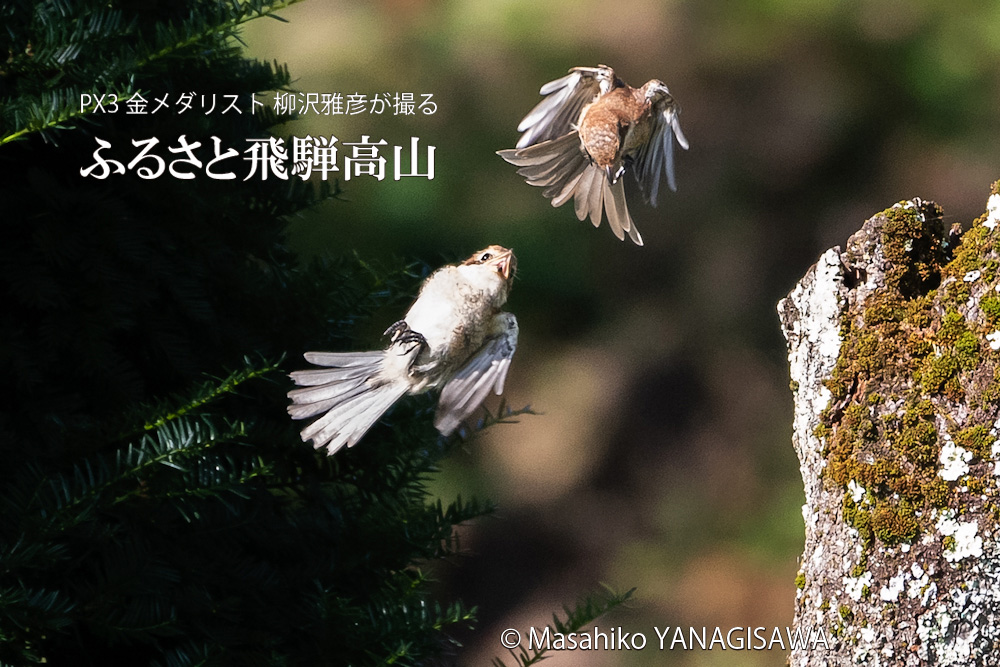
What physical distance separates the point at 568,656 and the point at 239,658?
5.56 ft

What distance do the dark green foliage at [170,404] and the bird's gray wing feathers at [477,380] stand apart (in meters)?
0.20

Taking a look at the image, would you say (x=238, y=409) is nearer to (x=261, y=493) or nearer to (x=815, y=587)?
(x=261, y=493)

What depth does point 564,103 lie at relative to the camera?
860 millimetres

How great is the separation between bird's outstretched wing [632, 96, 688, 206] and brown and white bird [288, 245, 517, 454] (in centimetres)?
19

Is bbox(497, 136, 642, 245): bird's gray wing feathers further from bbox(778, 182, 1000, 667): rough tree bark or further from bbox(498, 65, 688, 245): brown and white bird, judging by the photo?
bbox(778, 182, 1000, 667): rough tree bark

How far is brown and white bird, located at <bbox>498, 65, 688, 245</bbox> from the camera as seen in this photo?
0.81 m

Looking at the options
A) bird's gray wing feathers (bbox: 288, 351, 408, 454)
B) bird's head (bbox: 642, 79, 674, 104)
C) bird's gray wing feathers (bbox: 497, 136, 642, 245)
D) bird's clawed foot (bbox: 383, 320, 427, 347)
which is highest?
bird's head (bbox: 642, 79, 674, 104)

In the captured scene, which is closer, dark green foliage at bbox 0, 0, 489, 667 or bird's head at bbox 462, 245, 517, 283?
bird's head at bbox 462, 245, 517, 283

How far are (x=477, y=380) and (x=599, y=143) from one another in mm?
221

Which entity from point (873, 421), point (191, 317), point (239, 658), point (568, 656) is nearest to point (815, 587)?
point (873, 421)

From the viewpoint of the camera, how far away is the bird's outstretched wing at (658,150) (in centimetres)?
86

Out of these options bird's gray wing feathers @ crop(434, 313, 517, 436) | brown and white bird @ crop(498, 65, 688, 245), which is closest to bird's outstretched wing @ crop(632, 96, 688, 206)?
A: brown and white bird @ crop(498, 65, 688, 245)

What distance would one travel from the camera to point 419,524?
1142mm

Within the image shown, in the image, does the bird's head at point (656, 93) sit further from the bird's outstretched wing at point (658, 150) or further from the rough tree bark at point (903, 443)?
the rough tree bark at point (903, 443)
